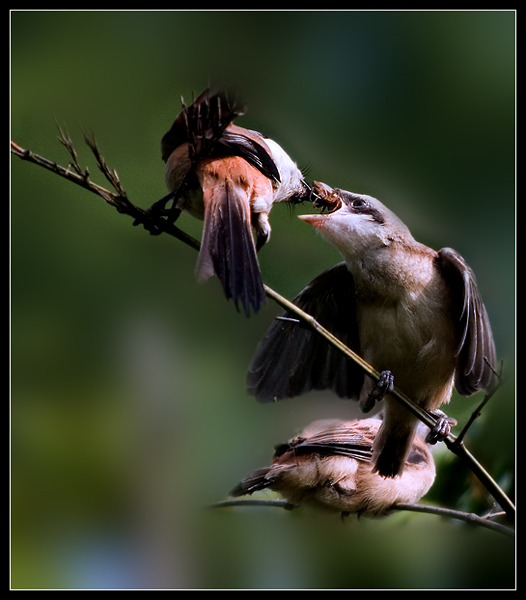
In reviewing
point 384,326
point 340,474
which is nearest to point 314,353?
point 384,326

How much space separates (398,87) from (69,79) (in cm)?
84

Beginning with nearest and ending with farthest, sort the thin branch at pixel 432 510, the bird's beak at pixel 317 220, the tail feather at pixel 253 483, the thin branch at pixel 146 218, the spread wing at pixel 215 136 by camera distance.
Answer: the thin branch at pixel 146 218
the spread wing at pixel 215 136
the bird's beak at pixel 317 220
the thin branch at pixel 432 510
the tail feather at pixel 253 483

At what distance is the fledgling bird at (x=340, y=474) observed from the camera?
1.82 m

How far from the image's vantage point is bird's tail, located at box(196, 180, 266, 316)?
1.18 metres

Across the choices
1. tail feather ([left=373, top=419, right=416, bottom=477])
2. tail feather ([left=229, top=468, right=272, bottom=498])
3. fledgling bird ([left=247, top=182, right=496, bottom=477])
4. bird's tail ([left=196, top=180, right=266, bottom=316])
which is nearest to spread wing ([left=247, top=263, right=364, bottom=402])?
fledgling bird ([left=247, top=182, right=496, bottom=477])

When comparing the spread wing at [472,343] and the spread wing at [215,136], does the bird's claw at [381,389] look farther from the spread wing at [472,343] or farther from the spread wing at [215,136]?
the spread wing at [215,136]

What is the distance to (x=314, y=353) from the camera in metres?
1.70

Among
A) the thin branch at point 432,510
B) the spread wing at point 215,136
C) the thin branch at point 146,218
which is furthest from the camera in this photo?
the thin branch at point 432,510

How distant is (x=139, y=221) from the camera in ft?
4.31

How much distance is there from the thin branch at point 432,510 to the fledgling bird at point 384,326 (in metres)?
0.16

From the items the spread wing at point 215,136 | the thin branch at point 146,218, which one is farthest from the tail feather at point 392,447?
the spread wing at point 215,136

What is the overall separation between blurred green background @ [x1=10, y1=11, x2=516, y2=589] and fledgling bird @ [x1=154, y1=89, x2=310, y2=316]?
0.30ft

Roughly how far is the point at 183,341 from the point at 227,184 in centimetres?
48

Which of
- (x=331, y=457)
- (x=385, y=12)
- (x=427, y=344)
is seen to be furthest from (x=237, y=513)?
(x=385, y=12)
